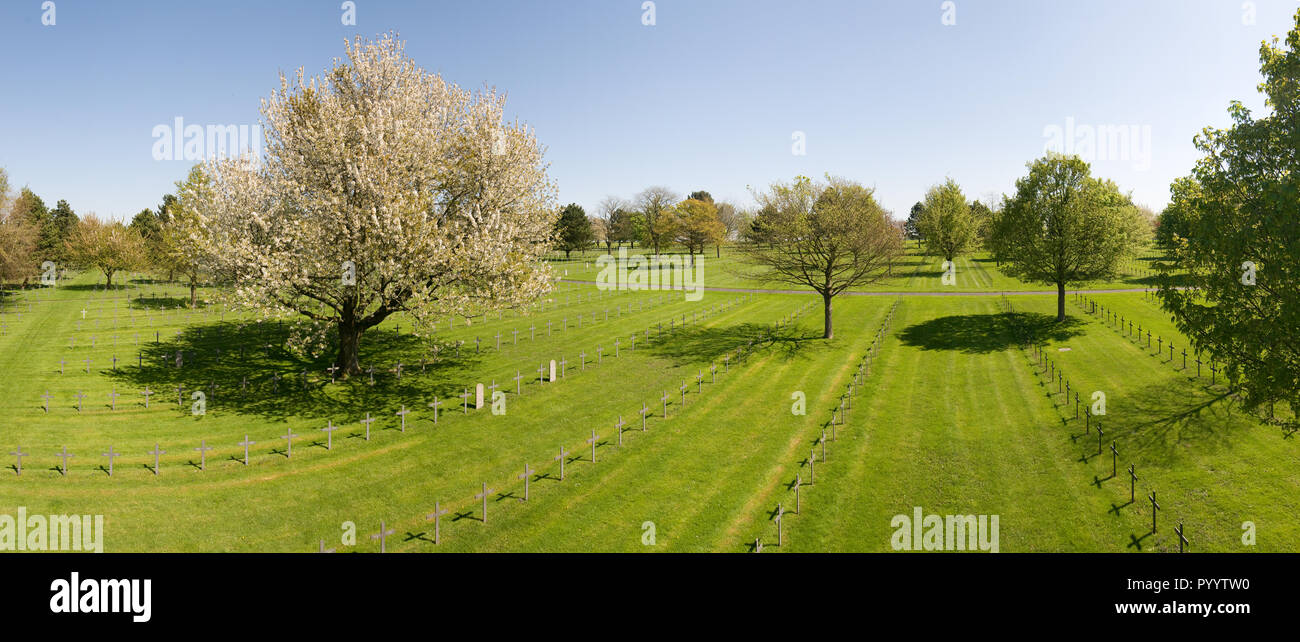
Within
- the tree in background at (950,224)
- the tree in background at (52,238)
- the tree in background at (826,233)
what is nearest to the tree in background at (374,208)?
the tree in background at (826,233)

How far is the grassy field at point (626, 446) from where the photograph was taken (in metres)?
15.6

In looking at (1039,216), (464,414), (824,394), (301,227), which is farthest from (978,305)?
(301,227)

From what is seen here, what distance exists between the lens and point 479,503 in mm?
16922

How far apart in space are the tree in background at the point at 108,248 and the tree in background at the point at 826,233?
68.9 metres

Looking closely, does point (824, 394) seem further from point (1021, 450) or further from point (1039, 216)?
point (1039, 216)

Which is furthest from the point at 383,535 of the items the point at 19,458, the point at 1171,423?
the point at 1171,423

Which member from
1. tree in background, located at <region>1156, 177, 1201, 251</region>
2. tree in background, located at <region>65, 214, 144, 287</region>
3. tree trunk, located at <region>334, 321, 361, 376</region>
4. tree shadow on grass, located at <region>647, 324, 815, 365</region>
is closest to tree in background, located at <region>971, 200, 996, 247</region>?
tree shadow on grass, located at <region>647, 324, 815, 365</region>

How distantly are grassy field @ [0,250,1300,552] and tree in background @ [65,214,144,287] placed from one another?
2928cm

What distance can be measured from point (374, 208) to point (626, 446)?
14.9 metres

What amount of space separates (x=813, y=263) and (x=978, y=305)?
26.4 meters

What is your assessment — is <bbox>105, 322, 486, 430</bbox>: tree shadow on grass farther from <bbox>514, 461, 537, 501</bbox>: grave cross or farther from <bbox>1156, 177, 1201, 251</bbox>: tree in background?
<bbox>1156, 177, 1201, 251</bbox>: tree in background

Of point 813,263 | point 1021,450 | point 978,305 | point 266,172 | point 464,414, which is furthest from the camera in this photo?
point 978,305

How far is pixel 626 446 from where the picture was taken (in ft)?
70.8

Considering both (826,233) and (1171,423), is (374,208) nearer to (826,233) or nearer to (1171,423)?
(826,233)
